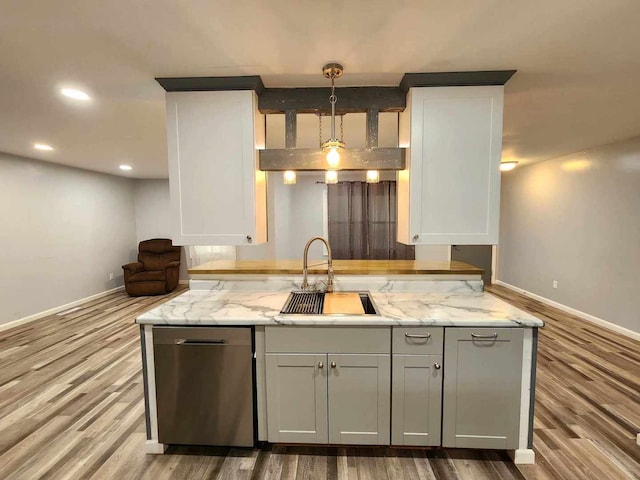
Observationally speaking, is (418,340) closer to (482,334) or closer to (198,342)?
(482,334)

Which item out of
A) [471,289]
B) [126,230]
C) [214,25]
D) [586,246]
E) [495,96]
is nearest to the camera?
[214,25]

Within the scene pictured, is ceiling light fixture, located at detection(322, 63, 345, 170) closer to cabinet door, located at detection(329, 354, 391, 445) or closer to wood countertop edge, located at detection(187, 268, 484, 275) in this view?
wood countertop edge, located at detection(187, 268, 484, 275)

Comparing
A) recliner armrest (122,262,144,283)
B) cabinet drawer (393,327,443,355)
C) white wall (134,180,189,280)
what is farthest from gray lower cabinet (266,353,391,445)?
white wall (134,180,189,280)

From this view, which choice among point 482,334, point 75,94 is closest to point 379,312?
point 482,334

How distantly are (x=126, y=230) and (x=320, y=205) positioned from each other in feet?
13.5

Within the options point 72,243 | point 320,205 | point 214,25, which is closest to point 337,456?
point 214,25

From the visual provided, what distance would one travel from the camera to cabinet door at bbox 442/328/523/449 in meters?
1.71

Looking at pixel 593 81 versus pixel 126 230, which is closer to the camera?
pixel 593 81

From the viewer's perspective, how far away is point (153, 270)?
5.73m

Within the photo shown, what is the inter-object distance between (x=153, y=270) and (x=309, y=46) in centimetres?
546

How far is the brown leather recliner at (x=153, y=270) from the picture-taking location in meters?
5.52

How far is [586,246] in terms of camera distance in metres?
4.12

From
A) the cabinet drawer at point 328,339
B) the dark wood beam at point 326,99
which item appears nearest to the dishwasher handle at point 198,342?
the cabinet drawer at point 328,339

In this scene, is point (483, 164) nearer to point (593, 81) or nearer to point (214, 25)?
point (593, 81)
